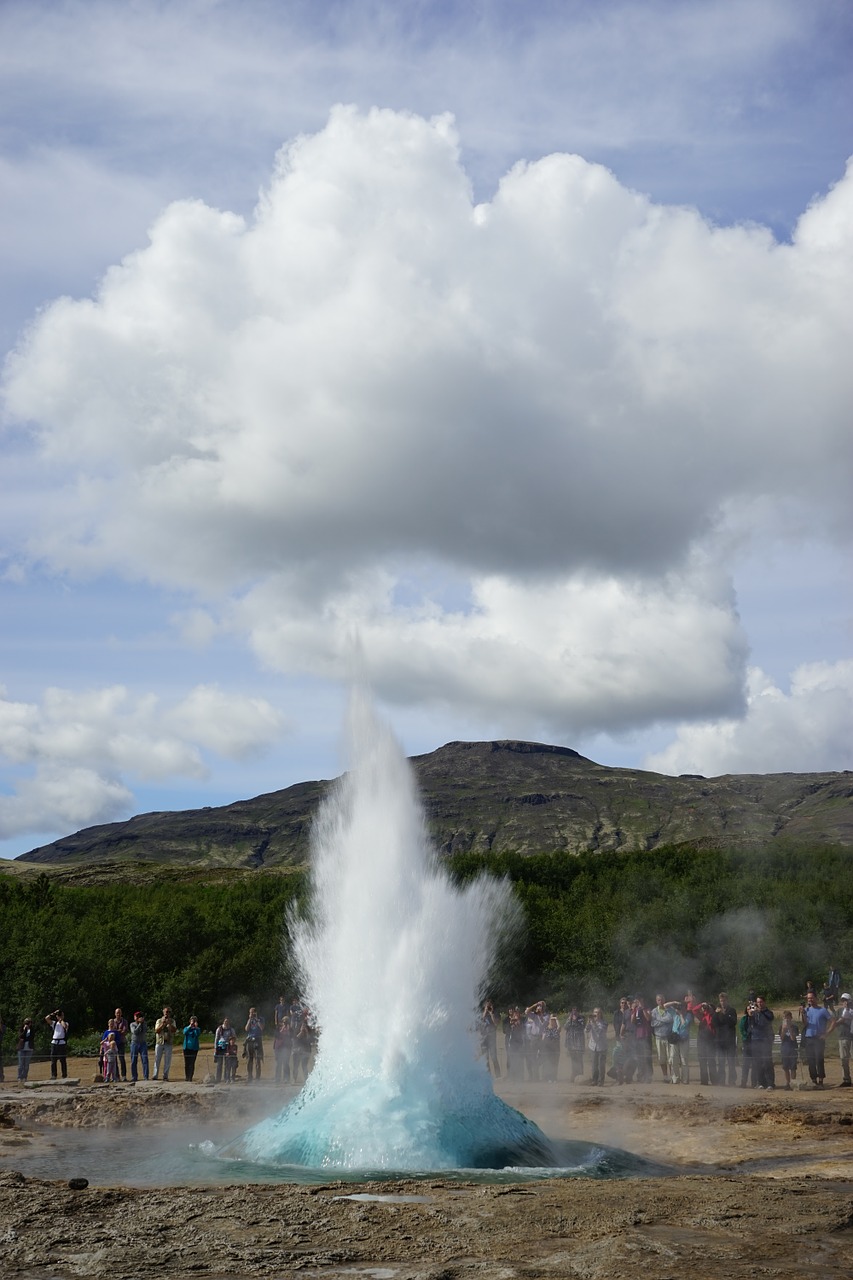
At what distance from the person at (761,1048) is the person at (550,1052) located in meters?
4.42

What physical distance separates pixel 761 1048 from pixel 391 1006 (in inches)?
417

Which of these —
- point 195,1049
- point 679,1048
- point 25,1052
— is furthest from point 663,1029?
point 25,1052

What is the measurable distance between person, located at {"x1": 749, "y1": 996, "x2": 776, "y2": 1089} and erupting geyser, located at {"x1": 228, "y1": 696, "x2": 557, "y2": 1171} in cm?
781

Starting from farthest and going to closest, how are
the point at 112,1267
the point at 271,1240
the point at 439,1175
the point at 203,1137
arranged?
1. the point at 203,1137
2. the point at 439,1175
3. the point at 271,1240
4. the point at 112,1267

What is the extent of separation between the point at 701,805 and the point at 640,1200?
192274mm

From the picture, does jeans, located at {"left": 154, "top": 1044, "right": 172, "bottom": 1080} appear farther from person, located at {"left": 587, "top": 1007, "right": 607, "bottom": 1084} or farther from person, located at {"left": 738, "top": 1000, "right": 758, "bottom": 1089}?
person, located at {"left": 738, "top": 1000, "right": 758, "bottom": 1089}

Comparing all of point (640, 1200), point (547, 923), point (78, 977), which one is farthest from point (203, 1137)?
point (547, 923)

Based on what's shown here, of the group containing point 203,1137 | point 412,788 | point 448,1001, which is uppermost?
point 412,788

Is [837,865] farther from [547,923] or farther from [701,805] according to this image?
[701,805]

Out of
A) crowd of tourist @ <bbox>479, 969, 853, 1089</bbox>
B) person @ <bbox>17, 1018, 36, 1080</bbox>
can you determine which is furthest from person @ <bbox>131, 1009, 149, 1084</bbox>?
crowd of tourist @ <bbox>479, 969, 853, 1089</bbox>

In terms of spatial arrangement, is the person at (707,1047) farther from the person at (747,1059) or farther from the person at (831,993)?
the person at (831,993)

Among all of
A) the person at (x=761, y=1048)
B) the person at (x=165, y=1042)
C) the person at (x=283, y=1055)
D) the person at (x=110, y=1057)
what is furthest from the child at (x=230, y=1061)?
the person at (x=761, y=1048)

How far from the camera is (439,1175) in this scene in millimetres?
13867

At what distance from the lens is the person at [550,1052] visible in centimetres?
2536
